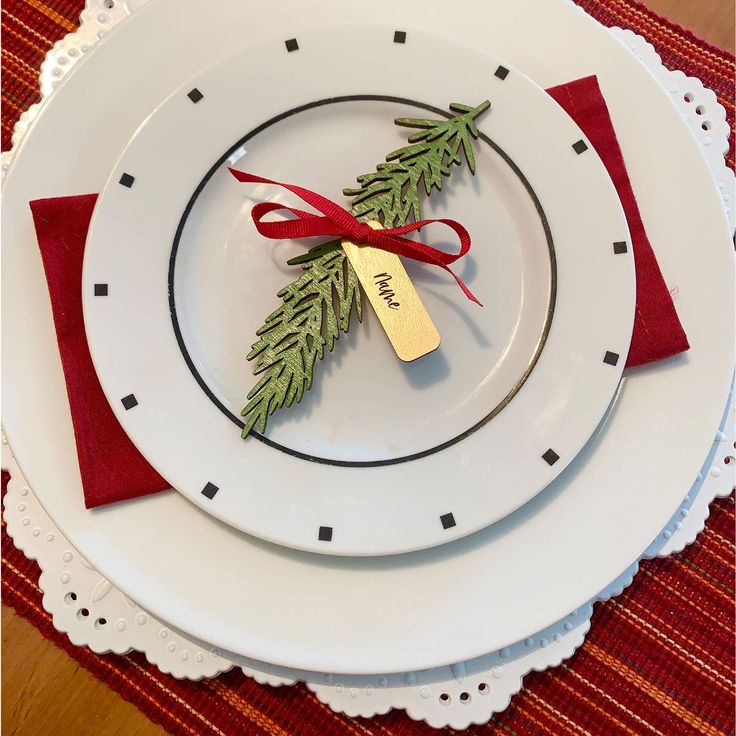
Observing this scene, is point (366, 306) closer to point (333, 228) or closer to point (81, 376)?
point (333, 228)

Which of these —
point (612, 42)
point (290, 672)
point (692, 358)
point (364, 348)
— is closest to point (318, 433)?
point (364, 348)

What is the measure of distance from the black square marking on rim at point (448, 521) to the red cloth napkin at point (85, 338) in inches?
8.9

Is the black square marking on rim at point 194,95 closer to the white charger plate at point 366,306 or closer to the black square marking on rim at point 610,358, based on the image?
the white charger plate at point 366,306

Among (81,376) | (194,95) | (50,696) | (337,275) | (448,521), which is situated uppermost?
(194,95)

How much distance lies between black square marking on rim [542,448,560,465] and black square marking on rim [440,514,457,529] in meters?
Answer: 0.10

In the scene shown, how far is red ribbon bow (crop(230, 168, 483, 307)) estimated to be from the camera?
0.62 meters

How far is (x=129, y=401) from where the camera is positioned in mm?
589

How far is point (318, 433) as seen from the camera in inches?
24.8

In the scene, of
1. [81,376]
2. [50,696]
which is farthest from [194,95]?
[50,696]

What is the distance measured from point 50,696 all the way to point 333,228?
58 cm

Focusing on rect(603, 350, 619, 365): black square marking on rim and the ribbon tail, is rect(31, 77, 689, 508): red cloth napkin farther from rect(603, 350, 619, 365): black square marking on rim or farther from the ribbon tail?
the ribbon tail

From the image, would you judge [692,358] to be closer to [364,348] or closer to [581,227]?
[581,227]

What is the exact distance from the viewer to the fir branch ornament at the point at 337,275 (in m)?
0.61

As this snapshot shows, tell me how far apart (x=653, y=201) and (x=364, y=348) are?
1.04 ft
